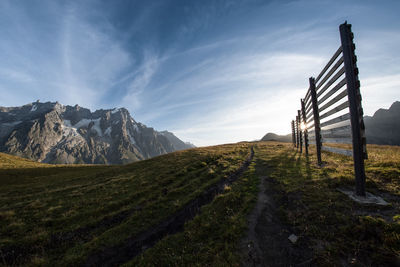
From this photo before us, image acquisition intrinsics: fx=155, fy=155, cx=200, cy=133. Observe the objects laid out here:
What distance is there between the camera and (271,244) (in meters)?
4.78


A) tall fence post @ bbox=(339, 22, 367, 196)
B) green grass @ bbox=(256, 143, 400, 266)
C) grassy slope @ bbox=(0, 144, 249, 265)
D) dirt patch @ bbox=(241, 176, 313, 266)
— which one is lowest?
grassy slope @ bbox=(0, 144, 249, 265)

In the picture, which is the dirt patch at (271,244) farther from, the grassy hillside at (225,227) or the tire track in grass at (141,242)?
the tire track in grass at (141,242)

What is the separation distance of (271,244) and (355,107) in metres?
6.14

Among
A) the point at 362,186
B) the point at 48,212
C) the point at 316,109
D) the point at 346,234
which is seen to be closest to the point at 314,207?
the point at 346,234

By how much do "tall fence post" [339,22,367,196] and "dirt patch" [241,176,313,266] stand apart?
11.6 ft

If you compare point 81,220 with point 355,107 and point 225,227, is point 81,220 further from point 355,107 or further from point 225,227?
point 355,107

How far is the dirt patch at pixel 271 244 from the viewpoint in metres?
4.10

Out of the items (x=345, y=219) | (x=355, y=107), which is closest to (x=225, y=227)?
(x=345, y=219)

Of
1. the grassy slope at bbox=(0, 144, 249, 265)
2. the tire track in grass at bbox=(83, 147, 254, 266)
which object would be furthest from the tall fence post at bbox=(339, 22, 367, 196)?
the grassy slope at bbox=(0, 144, 249, 265)

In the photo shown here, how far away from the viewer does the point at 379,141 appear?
183 meters

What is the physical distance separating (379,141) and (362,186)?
27087 centimetres

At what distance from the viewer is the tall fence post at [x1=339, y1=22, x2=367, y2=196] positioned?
242 inches

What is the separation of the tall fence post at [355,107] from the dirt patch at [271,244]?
3.53 meters

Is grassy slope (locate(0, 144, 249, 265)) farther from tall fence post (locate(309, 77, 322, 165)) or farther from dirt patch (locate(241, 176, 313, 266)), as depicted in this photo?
tall fence post (locate(309, 77, 322, 165))
